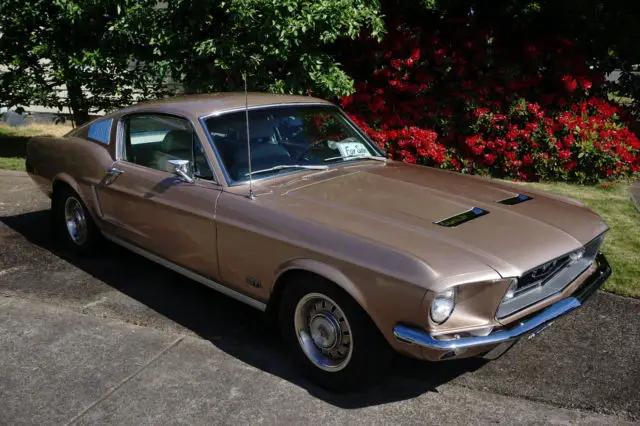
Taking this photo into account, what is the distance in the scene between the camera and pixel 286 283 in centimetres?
360

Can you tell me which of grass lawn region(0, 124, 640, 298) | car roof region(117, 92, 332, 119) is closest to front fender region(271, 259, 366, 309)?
car roof region(117, 92, 332, 119)

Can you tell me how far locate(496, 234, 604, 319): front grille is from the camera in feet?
10.4

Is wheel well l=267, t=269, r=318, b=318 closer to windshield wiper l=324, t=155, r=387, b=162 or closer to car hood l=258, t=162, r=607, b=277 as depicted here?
car hood l=258, t=162, r=607, b=277

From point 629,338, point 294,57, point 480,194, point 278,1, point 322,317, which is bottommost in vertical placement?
point 629,338

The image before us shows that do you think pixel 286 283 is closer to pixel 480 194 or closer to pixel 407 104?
pixel 480 194

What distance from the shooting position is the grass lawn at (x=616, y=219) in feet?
16.3

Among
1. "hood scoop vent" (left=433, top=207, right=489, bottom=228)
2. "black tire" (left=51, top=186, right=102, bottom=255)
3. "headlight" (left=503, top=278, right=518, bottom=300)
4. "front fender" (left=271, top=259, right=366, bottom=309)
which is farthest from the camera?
"black tire" (left=51, top=186, right=102, bottom=255)

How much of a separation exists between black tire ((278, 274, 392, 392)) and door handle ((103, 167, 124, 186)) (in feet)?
6.44

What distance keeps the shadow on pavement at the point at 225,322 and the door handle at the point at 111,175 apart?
81 cm

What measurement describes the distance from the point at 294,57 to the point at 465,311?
18.6 ft

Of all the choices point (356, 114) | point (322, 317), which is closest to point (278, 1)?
point (356, 114)

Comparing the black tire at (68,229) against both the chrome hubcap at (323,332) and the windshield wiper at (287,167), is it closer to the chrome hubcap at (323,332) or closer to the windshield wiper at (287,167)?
the windshield wiper at (287,167)

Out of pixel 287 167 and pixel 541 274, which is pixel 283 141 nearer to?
pixel 287 167

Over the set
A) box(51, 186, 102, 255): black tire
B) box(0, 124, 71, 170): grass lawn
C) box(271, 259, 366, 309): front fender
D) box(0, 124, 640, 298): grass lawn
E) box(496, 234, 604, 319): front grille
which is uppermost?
box(271, 259, 366, 309): front fender
